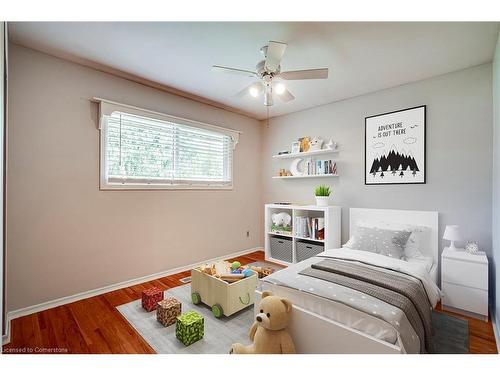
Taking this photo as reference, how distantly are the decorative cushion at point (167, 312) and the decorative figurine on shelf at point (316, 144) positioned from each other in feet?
8.83

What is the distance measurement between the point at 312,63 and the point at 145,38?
1.53 metres

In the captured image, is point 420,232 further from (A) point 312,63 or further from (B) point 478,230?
(A) point 312,63

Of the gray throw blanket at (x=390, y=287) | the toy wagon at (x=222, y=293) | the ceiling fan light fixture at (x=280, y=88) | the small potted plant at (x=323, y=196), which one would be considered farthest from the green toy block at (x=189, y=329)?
the small potted plant at (x=323, y=196)

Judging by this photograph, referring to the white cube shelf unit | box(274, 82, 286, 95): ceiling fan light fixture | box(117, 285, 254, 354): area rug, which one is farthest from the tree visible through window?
box(274, 82, 286, 95): ceiling fan light fixture

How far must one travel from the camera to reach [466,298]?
211 cm

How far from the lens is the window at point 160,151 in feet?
8.66

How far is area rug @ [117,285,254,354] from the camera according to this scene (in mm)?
1698

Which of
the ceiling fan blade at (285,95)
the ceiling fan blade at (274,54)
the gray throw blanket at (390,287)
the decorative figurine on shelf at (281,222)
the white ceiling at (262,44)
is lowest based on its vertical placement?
the gray throw blanket at (390,287)

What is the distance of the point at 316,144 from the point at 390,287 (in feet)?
7.73

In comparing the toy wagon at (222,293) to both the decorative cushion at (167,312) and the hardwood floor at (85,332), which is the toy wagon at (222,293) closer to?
the decorative cushion at (167,312)

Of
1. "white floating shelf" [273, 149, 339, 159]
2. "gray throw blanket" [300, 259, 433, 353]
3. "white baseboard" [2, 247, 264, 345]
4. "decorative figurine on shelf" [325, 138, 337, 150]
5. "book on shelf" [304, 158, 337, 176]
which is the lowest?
"white baseboard" [2, 247, 264, 345]

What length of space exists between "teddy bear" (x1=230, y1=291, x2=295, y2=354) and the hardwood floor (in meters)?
0.77

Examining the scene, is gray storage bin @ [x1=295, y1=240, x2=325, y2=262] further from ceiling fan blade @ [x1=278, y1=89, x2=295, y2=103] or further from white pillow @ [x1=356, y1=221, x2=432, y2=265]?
ceiling fan blade @ [x1=278, y1=89, x2=295, y2=103]
